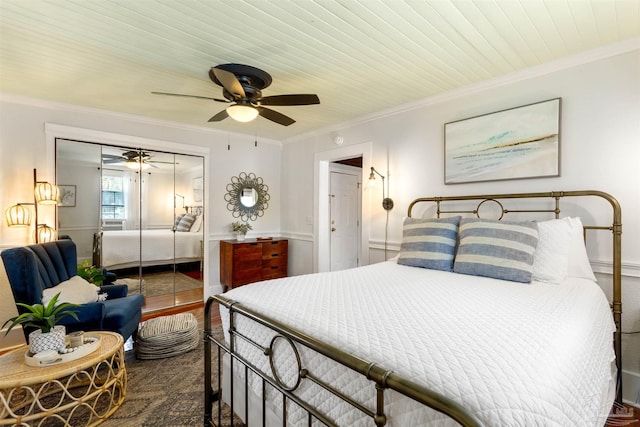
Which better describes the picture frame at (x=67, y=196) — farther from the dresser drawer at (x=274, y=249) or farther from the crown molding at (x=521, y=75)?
the crown molding at (x=521, y=75)

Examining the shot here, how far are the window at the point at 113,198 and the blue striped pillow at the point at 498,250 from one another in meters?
3.73

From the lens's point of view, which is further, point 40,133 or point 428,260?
point 40,133

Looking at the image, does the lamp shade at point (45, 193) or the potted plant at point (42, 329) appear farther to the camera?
the lamp shade at point (45, 193)

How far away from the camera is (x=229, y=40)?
2.09 metres

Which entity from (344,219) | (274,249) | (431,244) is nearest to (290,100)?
(431,244)

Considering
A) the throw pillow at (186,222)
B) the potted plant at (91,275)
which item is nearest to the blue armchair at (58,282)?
the potted plant at (91,275)

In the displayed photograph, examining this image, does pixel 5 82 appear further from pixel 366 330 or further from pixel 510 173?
pixel 510 173

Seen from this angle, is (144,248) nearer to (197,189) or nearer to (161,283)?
(161,283)

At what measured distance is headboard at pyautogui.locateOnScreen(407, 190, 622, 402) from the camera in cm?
204

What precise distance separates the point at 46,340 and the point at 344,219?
403 cm

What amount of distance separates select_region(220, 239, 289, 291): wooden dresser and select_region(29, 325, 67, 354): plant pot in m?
2.44

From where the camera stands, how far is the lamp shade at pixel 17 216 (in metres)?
2.92

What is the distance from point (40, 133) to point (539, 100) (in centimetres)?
478

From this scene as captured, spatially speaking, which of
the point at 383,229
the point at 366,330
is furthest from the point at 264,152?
the point at 366,330
